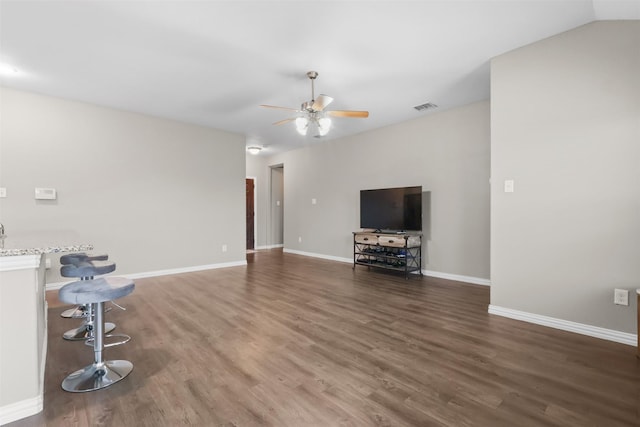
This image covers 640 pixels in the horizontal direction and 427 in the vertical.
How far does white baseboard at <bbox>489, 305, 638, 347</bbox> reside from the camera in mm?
2428

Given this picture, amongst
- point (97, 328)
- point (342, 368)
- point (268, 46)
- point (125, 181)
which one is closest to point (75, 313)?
point (97, 328)

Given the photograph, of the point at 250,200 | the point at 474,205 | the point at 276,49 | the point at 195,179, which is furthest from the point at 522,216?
the point at 250,200

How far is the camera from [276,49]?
290 cm

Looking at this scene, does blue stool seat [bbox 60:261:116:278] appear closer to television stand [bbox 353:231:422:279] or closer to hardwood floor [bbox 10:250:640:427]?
Result: hardwood floor [bbox 10:250:640:427]

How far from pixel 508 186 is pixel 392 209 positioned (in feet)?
7.64

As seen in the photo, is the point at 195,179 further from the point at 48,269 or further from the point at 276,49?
the point at 276,49

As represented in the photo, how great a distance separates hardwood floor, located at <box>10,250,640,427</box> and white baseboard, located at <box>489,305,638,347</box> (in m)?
0.10

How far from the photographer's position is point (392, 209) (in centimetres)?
527

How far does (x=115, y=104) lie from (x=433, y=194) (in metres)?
5.29

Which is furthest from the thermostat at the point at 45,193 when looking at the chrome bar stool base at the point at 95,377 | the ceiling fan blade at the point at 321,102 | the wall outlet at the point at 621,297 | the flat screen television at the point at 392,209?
the wall outlet at the point at 621,297

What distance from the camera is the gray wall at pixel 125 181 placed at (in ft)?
12.9

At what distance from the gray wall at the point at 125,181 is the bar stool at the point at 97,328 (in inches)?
120

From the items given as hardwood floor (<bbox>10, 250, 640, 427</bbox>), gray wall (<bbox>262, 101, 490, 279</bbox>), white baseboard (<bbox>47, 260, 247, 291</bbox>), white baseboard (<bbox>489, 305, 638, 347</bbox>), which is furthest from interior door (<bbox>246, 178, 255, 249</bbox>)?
white baseboard (<bbox>489, 305, 638, 347</bbox>)

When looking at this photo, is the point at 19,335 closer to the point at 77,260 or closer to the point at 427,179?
the point at 77,260
